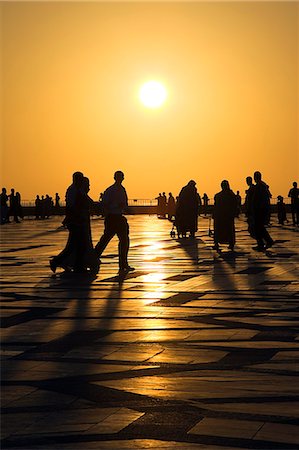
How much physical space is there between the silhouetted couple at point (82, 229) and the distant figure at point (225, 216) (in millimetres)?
7447

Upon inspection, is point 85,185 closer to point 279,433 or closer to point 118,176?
point 118,176

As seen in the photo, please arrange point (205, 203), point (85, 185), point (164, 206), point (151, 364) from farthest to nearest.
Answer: point (205, 203), point (164, 206), point (85, 185), point (151, 364)

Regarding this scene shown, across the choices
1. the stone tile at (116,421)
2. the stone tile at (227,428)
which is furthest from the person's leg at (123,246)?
the stone tile at (227,428)

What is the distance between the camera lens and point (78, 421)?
21.7ft

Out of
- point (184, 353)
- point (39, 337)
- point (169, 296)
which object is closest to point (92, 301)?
point (169, 296)

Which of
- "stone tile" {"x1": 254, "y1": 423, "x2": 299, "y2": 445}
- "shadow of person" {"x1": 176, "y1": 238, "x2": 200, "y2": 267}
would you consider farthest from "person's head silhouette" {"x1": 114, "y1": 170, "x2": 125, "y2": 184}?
"stone tile" {"x1": 254, "y1": 423, "x2": 299, "y2": 445}

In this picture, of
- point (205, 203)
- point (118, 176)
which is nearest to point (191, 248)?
point (118, 176)

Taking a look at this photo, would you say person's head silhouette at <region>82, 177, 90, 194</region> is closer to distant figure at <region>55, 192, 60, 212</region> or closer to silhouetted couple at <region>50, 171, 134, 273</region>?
silhouetted couple at <region>50, 171, 134, 273</region>

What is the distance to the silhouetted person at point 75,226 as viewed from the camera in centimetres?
1972

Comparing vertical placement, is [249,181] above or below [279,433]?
above

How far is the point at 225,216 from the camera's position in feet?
92.4

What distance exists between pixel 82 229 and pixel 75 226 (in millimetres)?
132

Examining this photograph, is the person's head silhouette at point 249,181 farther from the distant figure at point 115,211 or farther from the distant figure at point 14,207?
the distant figure at point 14,207

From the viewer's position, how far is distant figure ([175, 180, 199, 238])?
34469 mm
